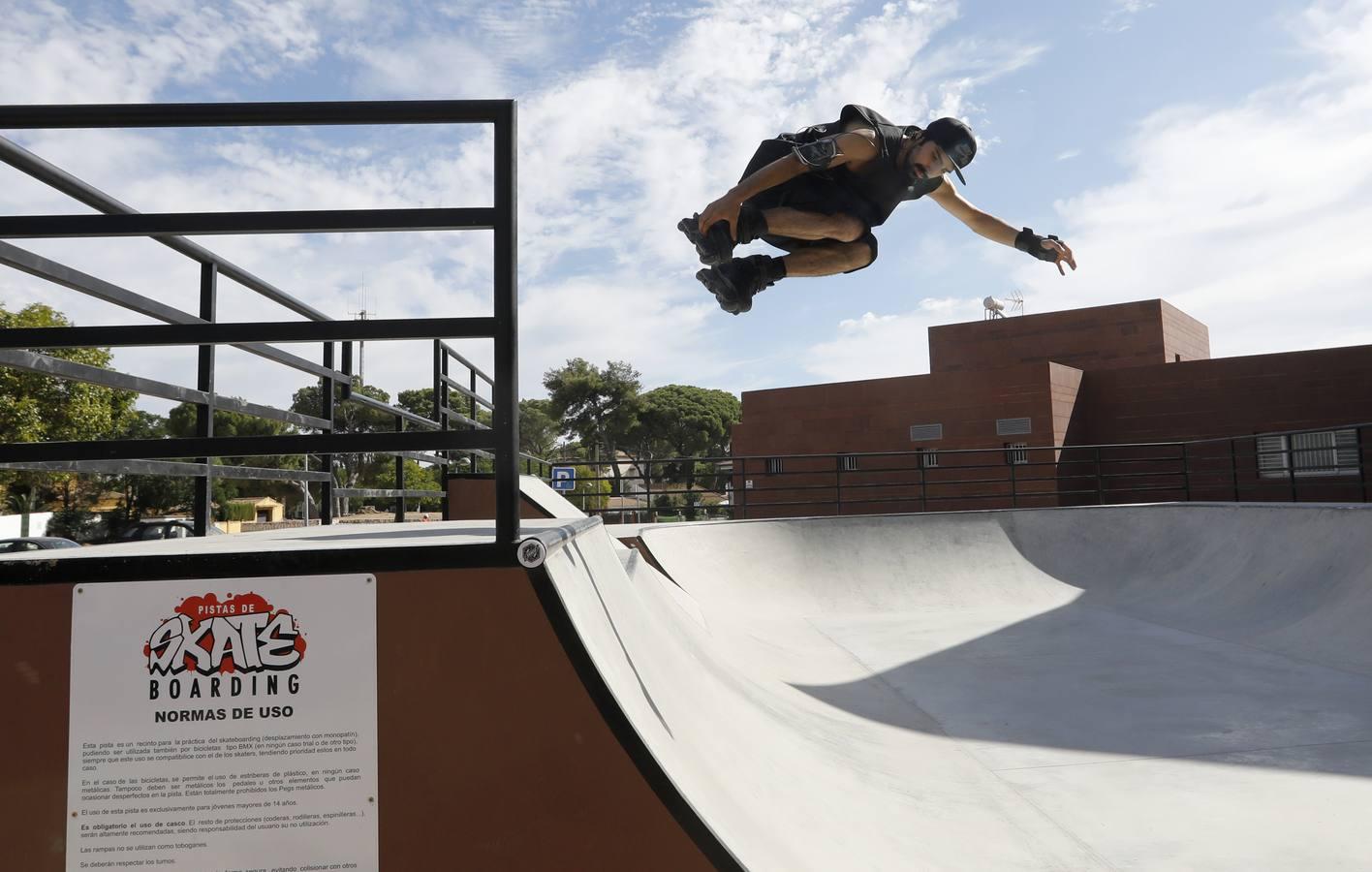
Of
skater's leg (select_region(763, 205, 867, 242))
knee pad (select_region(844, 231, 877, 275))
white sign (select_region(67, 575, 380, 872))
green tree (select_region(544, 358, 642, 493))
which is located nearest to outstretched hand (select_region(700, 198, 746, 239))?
skater's leg (select_region(763, 205, 867, 242))

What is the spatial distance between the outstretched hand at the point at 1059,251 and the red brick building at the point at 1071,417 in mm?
11946

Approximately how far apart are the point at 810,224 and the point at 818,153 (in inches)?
11.1

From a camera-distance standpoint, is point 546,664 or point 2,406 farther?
point 2,406

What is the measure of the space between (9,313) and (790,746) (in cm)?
2680

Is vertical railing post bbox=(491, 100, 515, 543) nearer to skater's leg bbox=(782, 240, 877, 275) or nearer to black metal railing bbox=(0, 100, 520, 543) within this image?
black metal railing bbox=(0, 100, 520, 543)

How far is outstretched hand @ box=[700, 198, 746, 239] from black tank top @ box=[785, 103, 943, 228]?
33 cm

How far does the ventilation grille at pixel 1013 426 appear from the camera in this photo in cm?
2075

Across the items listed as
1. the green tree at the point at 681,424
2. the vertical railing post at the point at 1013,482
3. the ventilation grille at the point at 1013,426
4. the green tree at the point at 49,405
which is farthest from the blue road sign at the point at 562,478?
the green tree at the point at 681,424

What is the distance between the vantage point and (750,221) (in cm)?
302

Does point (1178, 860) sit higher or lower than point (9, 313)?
lower

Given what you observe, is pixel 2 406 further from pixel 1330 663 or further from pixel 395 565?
pixel 1330 663

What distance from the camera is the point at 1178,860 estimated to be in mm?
2586

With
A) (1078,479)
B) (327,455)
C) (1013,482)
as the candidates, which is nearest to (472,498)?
(327,455)

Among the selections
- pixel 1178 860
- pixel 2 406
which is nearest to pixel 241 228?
pixel 1178 860
